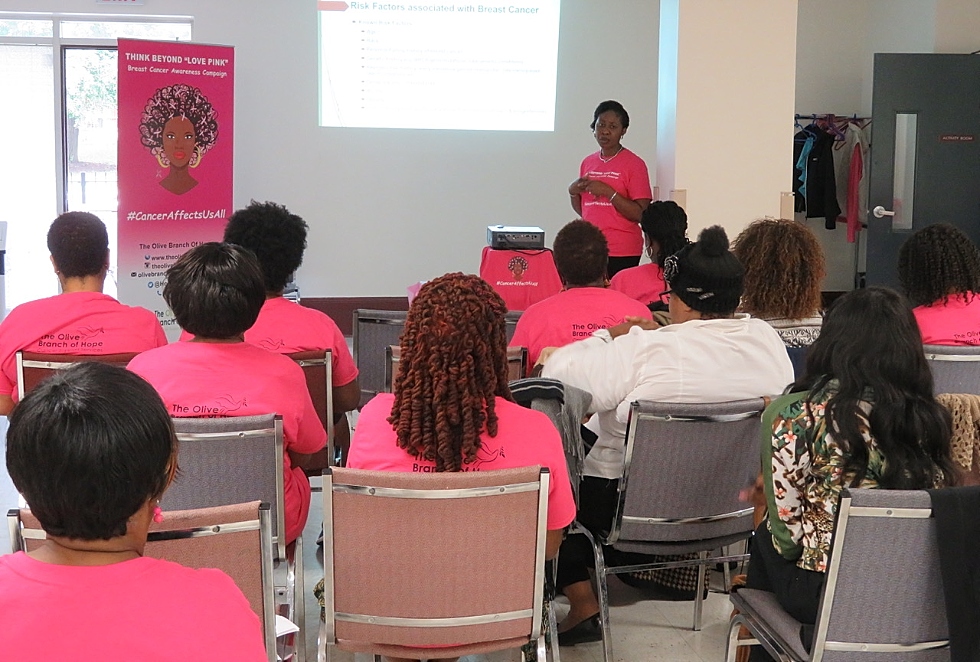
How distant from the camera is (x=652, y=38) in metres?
7.58

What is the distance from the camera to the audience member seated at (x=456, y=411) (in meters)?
1.95

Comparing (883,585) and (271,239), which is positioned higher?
(271,239)

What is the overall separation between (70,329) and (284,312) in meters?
0.64

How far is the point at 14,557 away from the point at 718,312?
78.1 inches

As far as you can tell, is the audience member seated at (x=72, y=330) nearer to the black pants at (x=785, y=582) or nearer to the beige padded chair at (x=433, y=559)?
→ the beige padded chair at (x=433, y=559)

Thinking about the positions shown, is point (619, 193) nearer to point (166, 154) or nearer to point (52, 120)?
point (166, 154)

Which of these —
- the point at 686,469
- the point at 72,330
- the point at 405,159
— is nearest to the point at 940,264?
the point at 686,469

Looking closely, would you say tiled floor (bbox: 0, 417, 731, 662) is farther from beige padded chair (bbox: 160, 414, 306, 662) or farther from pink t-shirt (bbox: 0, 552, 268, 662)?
pink t-shirt (bbox: 0, 552, 268, 662)

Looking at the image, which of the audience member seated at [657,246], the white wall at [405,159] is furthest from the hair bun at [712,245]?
the white wall at [405,159]

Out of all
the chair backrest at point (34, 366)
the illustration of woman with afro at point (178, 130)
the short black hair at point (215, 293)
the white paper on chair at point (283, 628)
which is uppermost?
the illustration of woman with afro at point (178, 130)

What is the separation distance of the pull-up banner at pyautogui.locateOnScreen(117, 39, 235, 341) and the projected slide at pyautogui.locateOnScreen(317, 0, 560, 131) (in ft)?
4.57

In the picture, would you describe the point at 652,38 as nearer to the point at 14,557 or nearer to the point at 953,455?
the point at 953,455

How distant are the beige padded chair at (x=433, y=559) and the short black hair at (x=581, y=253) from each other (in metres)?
1.64

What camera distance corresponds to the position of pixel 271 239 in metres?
3.33
